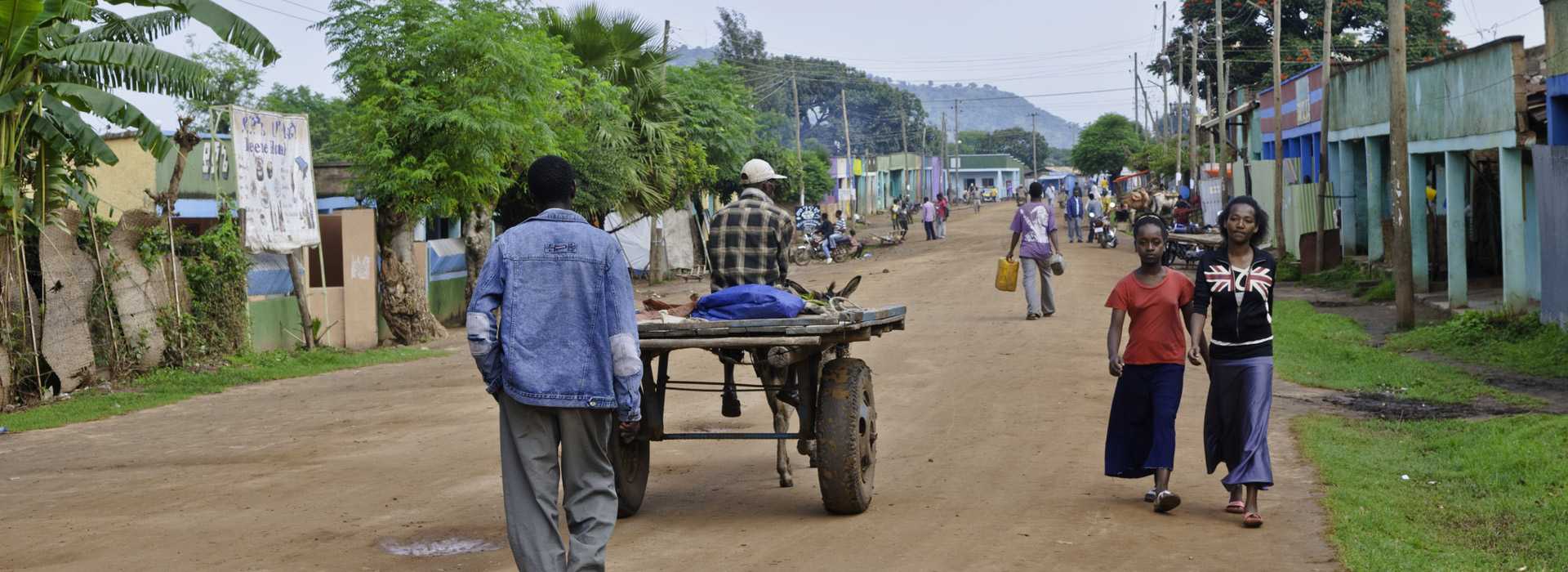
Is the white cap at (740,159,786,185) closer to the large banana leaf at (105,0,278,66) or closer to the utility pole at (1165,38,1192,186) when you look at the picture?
the large banana leaf at (105,0,278,66)

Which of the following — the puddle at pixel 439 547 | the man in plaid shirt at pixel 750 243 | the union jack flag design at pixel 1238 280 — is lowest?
the puddle at pixel 439 547

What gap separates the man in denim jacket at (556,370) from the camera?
207 inches

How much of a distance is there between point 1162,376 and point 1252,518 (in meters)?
0.87

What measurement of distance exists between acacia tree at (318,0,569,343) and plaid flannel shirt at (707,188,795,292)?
34.8ft

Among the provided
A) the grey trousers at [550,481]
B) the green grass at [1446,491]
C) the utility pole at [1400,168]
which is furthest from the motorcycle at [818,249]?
the grey trousers at [550,481]

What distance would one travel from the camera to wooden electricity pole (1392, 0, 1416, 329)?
17.0 meters

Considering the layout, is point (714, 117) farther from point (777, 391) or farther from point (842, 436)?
point (842, 436)

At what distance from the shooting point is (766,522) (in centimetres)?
726

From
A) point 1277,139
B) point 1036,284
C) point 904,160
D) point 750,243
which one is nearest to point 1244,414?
point 750,243

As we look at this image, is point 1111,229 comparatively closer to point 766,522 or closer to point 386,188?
point 386,188

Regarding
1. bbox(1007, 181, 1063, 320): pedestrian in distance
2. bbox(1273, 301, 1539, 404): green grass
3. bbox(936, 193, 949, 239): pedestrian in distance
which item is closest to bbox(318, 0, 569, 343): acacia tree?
bbox(1007, 181, 1063, 320): pedestrian in distance

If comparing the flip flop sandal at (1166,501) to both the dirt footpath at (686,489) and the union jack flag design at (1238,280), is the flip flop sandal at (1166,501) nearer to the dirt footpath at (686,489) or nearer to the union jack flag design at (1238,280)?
the dirt footpath at (686,489)

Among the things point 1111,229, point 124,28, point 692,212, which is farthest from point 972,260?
point 124,28

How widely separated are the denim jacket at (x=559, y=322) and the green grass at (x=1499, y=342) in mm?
10723
